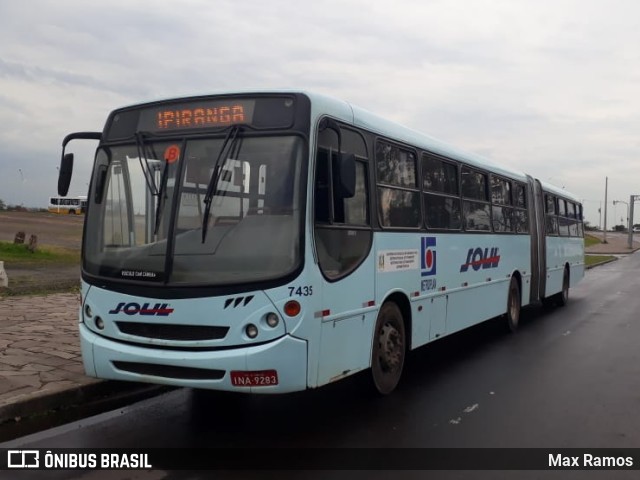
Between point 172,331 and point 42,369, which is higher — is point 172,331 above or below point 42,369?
above

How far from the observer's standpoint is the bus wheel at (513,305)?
11.6 meters

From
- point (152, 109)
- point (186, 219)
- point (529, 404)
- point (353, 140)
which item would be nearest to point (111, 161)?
point (152, 109)

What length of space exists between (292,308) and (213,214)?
40.4 inches

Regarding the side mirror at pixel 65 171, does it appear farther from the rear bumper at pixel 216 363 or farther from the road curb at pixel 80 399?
the road curb at pixel 80 399

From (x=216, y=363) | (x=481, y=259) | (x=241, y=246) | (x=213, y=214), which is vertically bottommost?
(x=216, y=363)

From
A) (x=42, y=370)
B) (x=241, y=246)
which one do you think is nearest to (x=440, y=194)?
(x=241, y=246)

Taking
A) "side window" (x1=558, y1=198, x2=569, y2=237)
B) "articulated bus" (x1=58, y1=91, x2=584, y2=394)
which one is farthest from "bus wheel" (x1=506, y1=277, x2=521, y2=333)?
"articulated bus" (x1=58, y1=91, x2=584, y2=394)

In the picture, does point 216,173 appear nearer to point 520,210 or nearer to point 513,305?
point 513,305

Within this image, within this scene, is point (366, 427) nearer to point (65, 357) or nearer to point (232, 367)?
point (232, 367)

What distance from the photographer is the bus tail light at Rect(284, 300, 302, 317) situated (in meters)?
5.18

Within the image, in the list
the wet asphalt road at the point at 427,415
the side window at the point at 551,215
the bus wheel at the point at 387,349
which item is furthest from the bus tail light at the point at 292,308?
the side window at the point at 551,215

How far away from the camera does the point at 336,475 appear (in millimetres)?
4719

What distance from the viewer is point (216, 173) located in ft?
17.8

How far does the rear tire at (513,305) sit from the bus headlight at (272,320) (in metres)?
7.36
